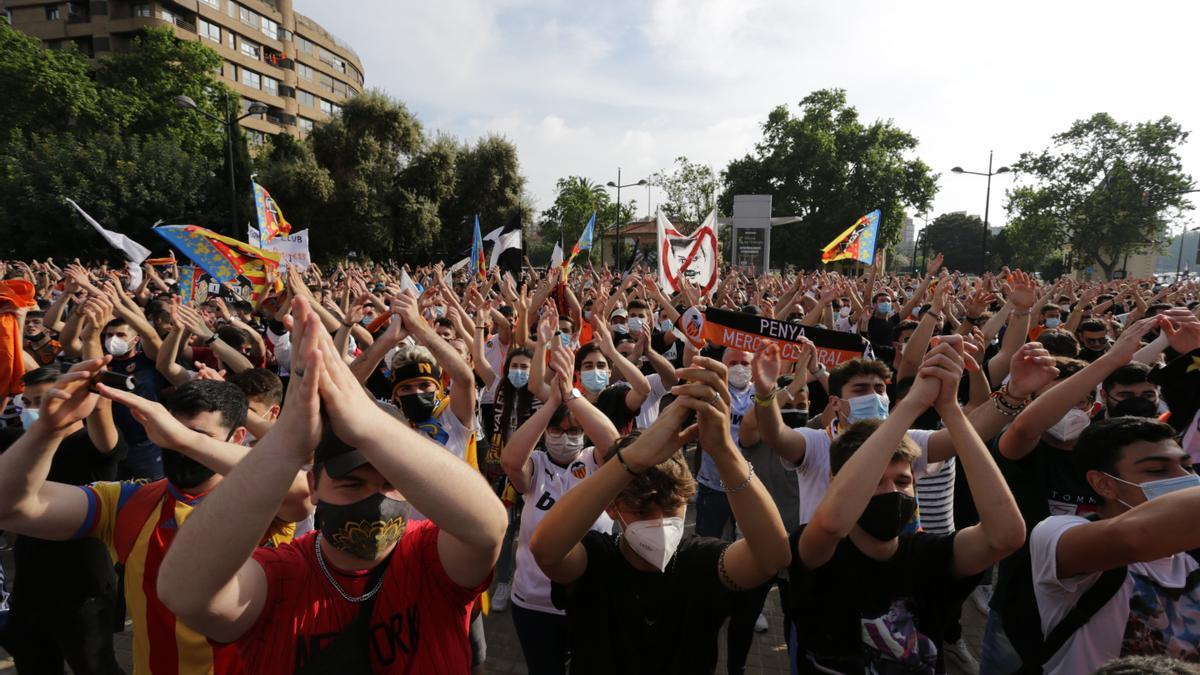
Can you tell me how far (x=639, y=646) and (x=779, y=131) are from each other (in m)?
52.2

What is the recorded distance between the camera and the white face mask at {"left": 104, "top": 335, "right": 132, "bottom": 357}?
5431 mm

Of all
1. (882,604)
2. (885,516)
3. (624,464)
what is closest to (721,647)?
(882,604)

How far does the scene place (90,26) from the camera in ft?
160

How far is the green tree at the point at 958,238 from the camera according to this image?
81500 millimetres

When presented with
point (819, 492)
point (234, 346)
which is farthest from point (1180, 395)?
point (234, 346)

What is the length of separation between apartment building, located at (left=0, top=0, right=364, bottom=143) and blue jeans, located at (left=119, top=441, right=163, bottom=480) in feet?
141

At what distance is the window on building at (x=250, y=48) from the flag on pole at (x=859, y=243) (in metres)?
60.2

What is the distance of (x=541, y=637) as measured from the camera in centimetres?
318

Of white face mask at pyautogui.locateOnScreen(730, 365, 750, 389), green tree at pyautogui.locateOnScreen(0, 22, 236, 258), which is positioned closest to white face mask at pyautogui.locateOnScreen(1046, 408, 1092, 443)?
white face mask at pyautogui.locateOnScreen(730, 365, 750, 389)

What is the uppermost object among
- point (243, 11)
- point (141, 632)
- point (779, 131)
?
point (243, 11)

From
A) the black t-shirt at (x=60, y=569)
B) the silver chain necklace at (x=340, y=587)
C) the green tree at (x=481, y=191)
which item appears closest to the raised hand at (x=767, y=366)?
the silver chain necklace at (x=340, y=587)

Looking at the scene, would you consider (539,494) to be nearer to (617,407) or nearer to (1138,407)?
(617,407)

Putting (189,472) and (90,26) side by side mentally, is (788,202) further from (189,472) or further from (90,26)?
(90,26)

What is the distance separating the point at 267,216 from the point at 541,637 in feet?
38.8
